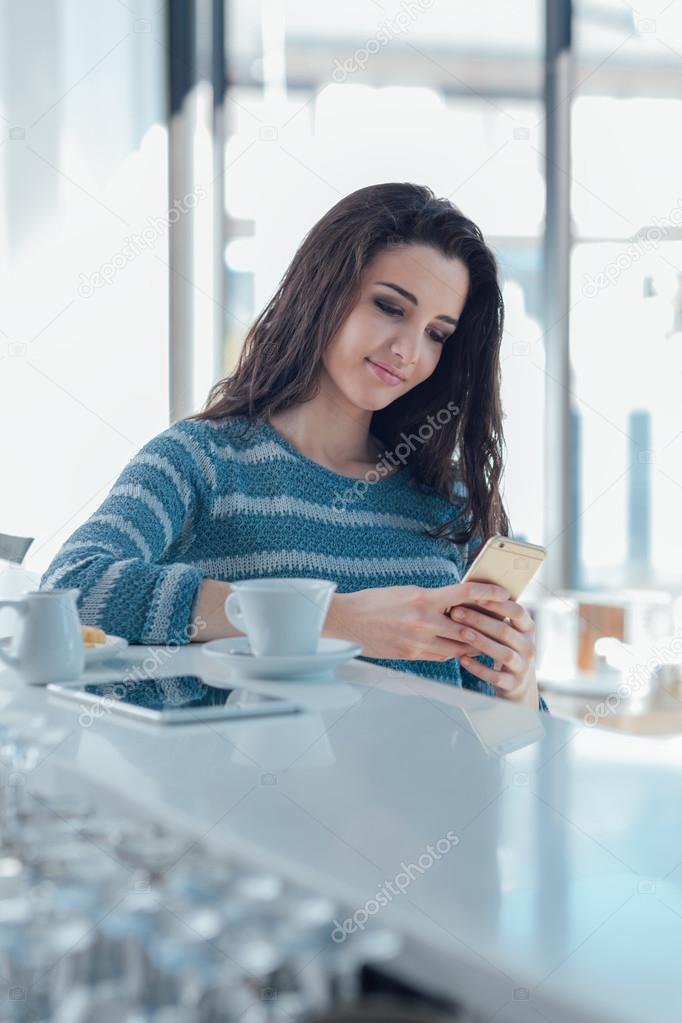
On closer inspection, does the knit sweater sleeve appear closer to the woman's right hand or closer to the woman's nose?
the woman's right hand

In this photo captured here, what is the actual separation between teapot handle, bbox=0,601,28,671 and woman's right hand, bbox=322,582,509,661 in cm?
41

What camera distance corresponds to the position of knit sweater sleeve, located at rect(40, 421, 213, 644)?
1.29 metres

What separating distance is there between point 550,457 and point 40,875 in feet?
11.2

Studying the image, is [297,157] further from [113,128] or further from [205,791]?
[205,791]

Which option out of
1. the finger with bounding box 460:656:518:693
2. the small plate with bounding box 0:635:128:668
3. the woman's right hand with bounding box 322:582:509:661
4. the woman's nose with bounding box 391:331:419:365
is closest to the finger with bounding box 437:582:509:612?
the woman's right hand with bounding box 322:582:509:661

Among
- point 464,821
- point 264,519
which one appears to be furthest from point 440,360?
point 464,821

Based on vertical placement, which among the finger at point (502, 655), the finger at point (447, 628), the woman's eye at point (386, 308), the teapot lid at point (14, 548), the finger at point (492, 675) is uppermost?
the woman's eye at point (386, 308)

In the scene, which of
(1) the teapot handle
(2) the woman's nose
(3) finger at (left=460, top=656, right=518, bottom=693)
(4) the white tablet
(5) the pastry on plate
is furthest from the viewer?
(2) the woman's nose

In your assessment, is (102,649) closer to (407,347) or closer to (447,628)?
(447,628)

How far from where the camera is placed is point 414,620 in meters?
1.26

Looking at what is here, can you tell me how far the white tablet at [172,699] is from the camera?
2.83 feet

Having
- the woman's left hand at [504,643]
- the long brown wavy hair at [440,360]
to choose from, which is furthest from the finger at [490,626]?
the long brown wavy hair at [440,360]

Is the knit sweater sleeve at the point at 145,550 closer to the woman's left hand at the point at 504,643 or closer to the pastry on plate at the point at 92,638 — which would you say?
the pastry on plate at the point at 92,638

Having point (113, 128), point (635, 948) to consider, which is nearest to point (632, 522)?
point (113, 128)
